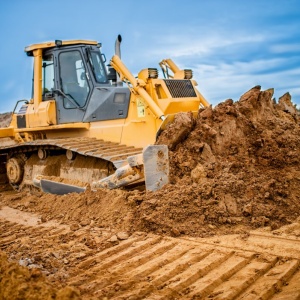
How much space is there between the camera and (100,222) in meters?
5.43

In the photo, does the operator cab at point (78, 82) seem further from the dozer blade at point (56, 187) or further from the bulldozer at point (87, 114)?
the dozer blade at point (56, 187)

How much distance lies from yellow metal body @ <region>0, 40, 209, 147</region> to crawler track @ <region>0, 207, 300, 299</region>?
258 cm

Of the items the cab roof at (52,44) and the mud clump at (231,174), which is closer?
the mud clump at (231,174)

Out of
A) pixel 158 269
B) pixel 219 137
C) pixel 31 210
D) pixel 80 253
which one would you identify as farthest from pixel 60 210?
pixel 158 269

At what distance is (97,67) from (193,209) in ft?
14.4

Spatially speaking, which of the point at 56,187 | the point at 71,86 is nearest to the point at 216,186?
the point at 56,187

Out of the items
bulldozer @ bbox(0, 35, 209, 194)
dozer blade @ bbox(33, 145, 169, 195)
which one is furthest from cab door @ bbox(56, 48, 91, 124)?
dozer blade @ bbox(33, 145, 169, 195)

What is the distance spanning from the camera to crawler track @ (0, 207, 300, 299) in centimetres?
336

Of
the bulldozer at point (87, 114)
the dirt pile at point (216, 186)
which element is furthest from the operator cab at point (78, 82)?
the dirt pile at point (216, 186)

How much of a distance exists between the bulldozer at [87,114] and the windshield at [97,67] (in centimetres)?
2

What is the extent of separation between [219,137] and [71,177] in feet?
10.2

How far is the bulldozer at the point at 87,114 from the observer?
7301 millimetres

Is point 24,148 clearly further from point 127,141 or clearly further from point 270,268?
point 270,268

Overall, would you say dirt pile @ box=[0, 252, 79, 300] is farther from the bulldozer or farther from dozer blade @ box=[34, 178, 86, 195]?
dozer blade @ box=[34, 178, 86, 195]
